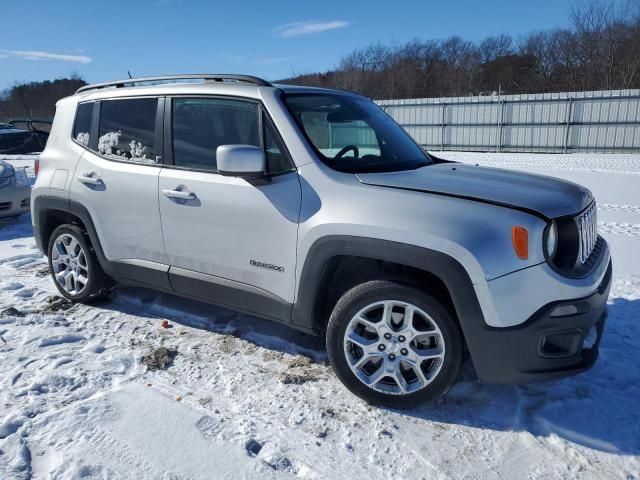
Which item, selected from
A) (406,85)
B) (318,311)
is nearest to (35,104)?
(406,85)

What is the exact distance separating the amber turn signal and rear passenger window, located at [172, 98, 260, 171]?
5.51 feet

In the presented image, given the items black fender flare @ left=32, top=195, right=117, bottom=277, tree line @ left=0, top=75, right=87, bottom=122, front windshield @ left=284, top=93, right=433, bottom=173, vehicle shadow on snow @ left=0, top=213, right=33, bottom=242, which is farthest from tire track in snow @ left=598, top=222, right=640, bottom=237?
tree line @ left=0, top=75, right=87, bottom=122

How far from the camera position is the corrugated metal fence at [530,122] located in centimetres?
1831

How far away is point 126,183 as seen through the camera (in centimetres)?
357

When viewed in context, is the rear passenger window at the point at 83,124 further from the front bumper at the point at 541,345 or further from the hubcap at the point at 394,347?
the front bumper at the point at 541,345

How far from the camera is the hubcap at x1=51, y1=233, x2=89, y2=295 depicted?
4172 mm

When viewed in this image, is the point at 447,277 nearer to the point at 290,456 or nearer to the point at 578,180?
the point at 290,456

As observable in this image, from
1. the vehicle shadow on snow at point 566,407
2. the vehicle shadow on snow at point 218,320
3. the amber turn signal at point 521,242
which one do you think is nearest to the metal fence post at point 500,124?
the vehicle shadow on snow at point 566,407

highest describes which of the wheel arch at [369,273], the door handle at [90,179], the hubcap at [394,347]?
the door handle at [90,179]

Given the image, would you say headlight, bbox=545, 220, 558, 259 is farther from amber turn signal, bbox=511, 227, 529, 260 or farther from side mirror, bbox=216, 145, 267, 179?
side mirror, bbox=216, 145, 267, 179

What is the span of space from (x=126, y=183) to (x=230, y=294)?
1.22 m

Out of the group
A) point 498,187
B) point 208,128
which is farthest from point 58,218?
point 498,187

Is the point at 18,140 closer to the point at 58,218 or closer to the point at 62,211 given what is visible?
the point at 58,218

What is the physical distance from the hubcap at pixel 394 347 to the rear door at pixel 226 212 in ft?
1.75
